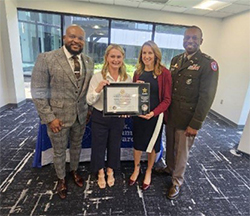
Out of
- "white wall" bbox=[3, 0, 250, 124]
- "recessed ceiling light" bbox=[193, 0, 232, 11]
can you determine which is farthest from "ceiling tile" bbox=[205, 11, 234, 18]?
"recessed ceiling light" bbox=[193, 0, 232, 11]

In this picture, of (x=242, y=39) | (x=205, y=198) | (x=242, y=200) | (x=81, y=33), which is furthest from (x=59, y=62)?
(x=242, y=39)

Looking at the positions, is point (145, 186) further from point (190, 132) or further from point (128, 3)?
point (128, 3)

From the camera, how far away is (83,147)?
7.07ft

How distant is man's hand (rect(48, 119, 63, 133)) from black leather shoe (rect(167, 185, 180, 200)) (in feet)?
4.20

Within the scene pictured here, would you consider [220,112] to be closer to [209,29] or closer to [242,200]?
[209,29]

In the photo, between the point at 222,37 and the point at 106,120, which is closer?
the point at 106,120

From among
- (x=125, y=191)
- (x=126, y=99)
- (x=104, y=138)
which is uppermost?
(x=126, y=99)

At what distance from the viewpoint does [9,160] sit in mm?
2230

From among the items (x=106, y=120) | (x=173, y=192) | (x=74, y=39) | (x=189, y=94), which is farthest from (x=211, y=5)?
(x=173, y=192)

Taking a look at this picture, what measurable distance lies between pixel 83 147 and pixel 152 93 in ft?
3.72

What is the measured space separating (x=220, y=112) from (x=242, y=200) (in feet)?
9.96

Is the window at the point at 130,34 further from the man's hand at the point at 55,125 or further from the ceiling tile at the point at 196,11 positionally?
the man's hand at the point at 55,125

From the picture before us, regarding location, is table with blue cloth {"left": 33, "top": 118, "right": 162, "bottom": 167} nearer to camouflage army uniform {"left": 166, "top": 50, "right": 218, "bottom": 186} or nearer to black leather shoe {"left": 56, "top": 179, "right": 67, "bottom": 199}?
black leather shoe {"left": 56, "top": 179, "right": 67, "bottom": 199}

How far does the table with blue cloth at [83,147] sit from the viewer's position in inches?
78.1
